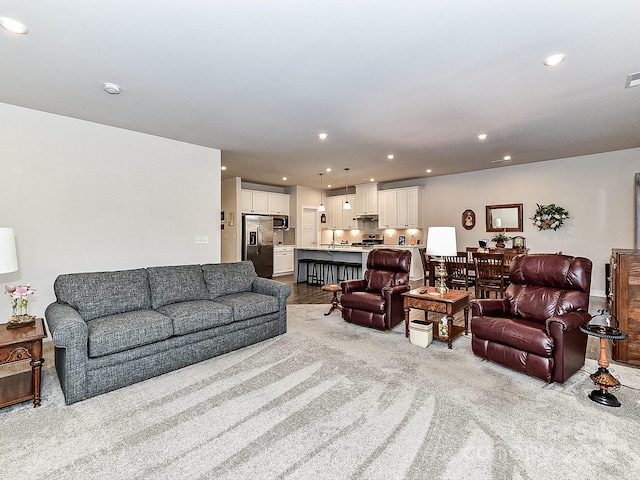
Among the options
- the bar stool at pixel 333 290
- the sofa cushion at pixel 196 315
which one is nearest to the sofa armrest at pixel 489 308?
the bar stool at pixel 333 290

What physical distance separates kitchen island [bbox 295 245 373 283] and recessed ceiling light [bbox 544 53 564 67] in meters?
4.31

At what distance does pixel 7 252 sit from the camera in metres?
2.54

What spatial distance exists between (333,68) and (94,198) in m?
3.53

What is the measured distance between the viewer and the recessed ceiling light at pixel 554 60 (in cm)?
259

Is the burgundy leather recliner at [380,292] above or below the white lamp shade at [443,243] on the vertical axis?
below

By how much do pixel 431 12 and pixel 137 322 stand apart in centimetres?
333

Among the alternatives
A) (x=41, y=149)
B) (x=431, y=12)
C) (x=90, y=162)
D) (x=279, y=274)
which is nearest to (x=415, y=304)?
(x=431, y=12)

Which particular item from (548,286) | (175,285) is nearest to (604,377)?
(548,286)

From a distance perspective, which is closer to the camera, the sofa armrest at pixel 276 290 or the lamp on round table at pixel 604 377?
the lamp on round table at pixel 604 377

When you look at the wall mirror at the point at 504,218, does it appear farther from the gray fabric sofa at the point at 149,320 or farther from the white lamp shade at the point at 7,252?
the white lamp shade at the point at 7,252

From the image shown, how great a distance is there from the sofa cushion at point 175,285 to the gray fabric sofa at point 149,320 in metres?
0.01

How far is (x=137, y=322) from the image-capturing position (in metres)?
2.87

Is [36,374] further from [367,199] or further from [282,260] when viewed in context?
[367,199]

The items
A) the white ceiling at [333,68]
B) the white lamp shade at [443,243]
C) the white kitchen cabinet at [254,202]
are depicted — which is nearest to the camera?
the white ceiling at [333,68]
